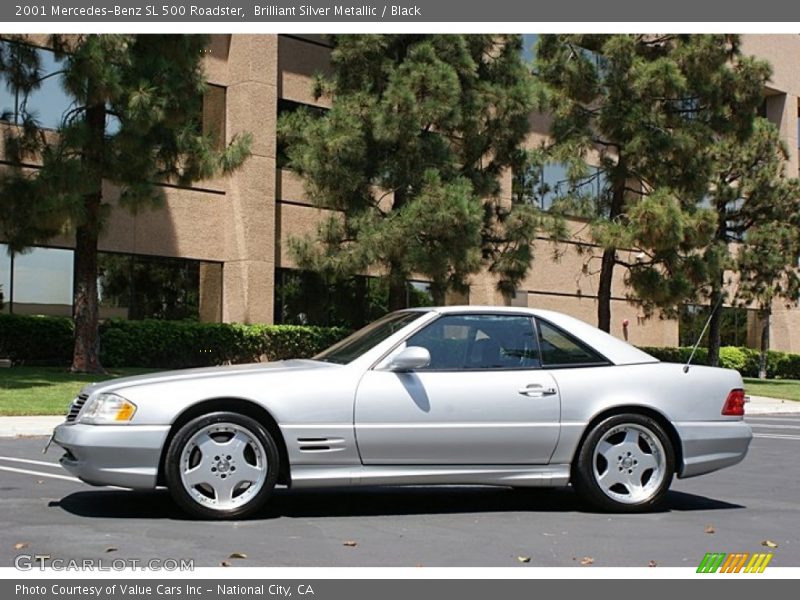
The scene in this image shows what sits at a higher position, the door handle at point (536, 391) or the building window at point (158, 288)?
the building window at point (158, 288)

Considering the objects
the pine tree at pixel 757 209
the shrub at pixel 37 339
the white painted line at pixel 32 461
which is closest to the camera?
the white painted line at pixel 32 461

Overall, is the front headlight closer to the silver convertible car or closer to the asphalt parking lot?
the silver convertible car

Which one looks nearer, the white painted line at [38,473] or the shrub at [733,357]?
the white painted line at [38,473]

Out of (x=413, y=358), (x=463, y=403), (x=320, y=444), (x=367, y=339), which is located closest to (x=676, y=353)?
(x=367, y=339)

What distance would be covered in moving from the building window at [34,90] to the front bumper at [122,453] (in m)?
14.7

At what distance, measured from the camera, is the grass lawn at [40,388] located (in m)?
16.4

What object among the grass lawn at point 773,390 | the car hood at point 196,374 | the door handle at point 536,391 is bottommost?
the grass lawn at point 773,390

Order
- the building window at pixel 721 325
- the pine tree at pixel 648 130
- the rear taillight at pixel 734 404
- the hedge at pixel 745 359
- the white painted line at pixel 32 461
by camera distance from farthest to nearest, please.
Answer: the building window at pixel 721 325
the hedge at pixel 745 359
the pine tree at pixel 648 130
the white painted line at pixel 32 461
the rear taillight at pixel 734 404

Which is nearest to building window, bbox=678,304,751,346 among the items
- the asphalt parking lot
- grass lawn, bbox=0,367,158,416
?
grass lawn, bbox=0,367,158,416

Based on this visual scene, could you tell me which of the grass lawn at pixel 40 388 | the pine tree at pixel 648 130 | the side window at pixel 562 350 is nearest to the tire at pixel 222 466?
the side window at pixel 562 350

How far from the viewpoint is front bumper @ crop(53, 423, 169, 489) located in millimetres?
7531

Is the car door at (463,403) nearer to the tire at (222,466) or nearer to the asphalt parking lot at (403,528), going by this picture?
the asphalt parking lot at (403,528)

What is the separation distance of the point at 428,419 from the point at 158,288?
2019 cm

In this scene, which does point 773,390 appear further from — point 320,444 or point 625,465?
point 320,444
